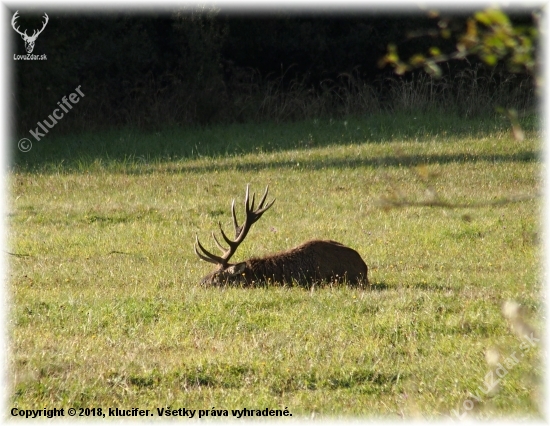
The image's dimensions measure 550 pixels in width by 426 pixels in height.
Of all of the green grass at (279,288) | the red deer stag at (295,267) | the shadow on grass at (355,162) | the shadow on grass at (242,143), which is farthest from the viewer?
the shadow on grass at (242,143)

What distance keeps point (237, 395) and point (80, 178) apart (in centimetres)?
1181

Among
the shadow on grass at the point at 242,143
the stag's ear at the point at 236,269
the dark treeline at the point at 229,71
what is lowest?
the shadow on grass at the point at 242,143

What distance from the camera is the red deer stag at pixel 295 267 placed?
9.27 metres

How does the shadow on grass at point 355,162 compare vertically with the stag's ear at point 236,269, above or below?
below

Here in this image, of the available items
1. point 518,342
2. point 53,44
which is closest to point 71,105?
point 53,44

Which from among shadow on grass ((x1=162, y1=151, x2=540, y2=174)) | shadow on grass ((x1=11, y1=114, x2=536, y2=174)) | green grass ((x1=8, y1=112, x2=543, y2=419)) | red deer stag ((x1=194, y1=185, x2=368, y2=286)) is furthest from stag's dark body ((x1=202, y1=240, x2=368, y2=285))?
shadow on grass ((x1=11, y1=114, x2=536, y2=174))

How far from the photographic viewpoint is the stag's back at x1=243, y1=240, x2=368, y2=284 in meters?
9.27

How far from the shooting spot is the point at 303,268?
30.7ft

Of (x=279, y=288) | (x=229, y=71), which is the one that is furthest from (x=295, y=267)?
(x=229, y=71)

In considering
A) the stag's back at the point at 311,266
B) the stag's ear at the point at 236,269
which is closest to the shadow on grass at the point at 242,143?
the stag's back at the point at 311,266

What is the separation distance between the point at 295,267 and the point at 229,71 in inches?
687

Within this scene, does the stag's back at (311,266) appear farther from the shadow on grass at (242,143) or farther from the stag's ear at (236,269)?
the shadow on grass at (242,143)

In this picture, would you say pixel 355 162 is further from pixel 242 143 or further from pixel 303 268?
pixel 303 268

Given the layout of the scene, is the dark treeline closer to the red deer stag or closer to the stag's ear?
the red deer stag
